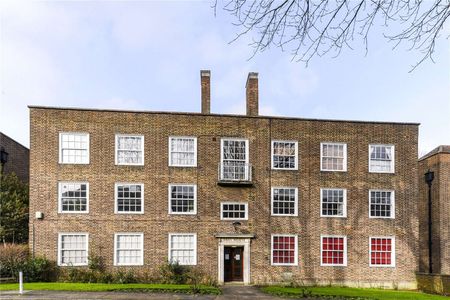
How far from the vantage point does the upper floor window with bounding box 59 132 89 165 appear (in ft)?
75.4

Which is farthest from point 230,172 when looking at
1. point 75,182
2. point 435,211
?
point 435,211

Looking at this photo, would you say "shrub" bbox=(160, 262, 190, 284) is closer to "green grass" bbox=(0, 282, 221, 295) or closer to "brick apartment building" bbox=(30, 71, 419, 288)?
"brick apartment building" bbox=(30, 71, 419, 288)

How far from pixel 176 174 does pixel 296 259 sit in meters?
8.07

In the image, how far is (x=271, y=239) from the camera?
2373 centimetres

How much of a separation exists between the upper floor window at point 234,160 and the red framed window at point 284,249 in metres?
3.88

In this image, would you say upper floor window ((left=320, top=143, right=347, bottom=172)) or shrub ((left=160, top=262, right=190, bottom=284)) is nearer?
shrub ((left=160, top=262, right=190, bottom=284))

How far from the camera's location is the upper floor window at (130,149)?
76.8 ft

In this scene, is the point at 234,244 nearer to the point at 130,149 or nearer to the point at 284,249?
the point at 284,249

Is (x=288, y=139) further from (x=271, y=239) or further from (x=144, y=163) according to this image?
(x=144, y=163)

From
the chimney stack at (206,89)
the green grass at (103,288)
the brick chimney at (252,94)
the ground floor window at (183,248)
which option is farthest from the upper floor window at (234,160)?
the green grass at (103,288)

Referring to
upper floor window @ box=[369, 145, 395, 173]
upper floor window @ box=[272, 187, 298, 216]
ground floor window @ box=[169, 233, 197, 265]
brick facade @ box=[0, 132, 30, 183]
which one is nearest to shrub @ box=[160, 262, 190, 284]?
ground floor window @ box=[169, 233, 197, 265]

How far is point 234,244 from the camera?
76.4 feet

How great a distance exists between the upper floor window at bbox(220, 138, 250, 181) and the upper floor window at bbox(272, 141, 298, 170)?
168 cm

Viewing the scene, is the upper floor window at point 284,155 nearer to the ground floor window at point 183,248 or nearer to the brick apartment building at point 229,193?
the brick apartment building at point 229,193
